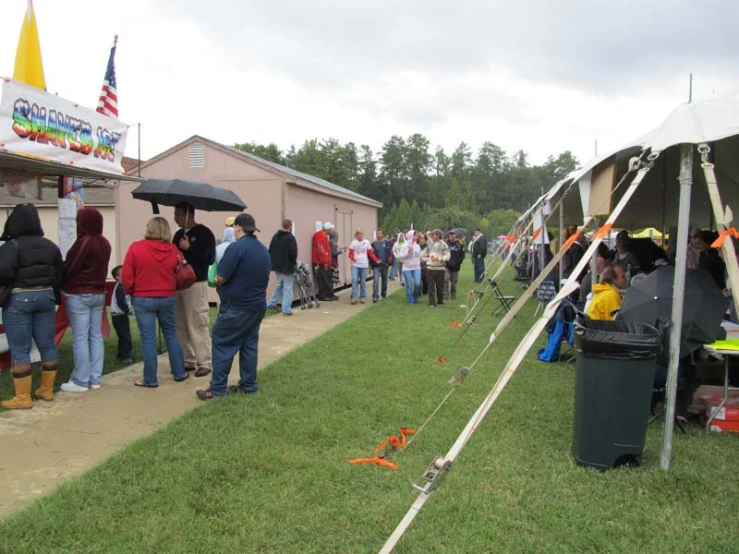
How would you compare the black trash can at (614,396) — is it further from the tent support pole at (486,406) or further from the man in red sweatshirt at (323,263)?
the man in red sweatshirt at (323,263)

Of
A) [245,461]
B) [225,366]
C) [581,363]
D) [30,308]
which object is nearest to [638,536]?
[581,363]

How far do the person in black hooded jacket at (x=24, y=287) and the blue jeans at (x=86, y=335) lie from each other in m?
0.35

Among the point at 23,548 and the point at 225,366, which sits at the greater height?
the point at 225,366

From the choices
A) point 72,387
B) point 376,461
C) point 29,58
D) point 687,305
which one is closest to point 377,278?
point 72,387

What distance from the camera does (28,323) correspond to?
495cm

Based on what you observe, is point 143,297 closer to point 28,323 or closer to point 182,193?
point 28,323

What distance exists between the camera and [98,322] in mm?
5648

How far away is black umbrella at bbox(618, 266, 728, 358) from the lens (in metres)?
4.36

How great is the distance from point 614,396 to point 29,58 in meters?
6.89

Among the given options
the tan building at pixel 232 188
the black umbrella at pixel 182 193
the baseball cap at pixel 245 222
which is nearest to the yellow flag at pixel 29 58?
the black umbrella at pixel 182 193

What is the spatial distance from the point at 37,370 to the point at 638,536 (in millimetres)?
6337

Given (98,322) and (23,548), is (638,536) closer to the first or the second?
(23,548)

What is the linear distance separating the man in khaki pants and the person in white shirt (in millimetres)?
6327

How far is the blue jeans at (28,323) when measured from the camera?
486cm
